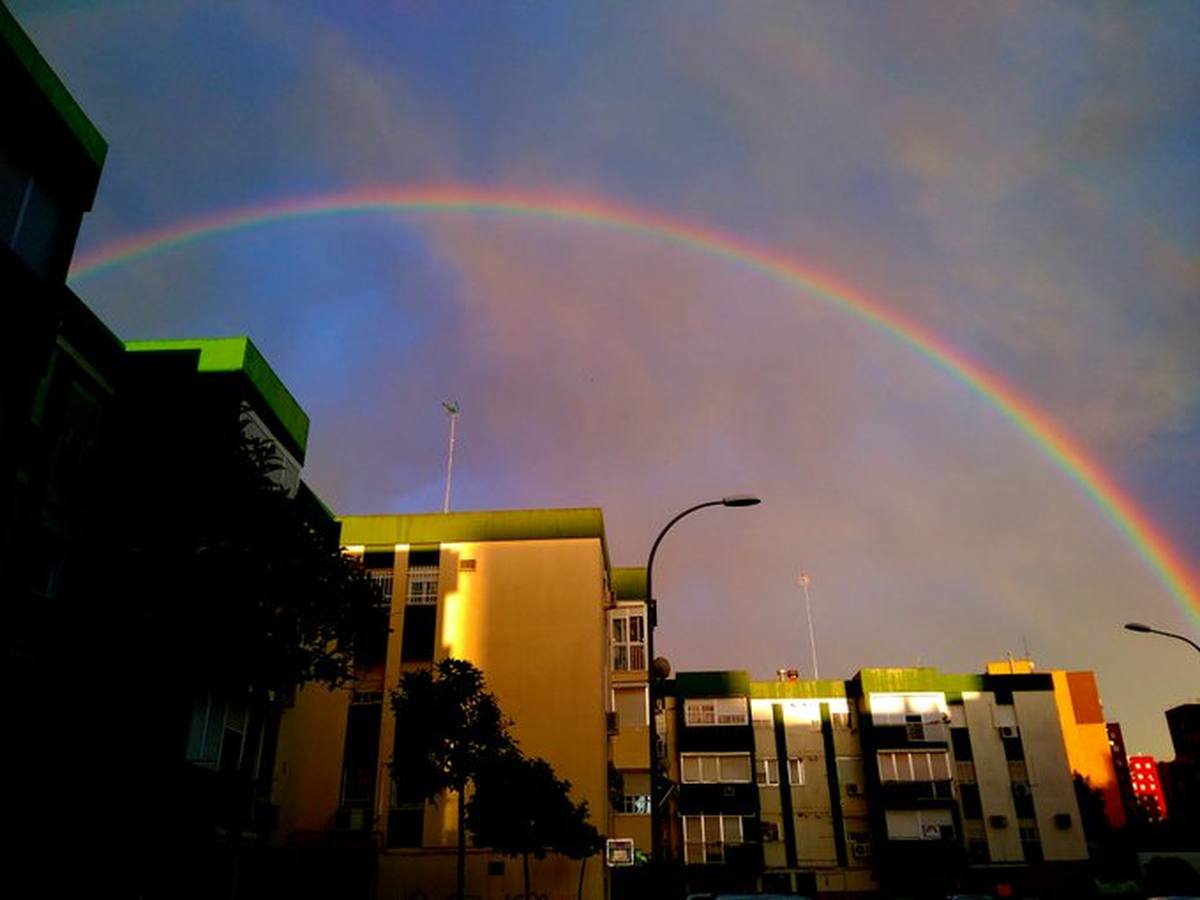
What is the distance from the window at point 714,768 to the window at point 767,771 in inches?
137

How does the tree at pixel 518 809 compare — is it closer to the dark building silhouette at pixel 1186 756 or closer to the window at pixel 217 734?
the window at pixel 217 734

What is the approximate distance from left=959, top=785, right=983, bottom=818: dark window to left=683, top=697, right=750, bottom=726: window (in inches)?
678

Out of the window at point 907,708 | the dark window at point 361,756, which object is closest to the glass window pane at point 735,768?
the window at point 907,708

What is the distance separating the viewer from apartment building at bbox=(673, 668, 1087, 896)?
62938mm

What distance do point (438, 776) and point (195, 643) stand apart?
50.9ft

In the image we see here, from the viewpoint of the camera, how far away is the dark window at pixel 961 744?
6719 cm

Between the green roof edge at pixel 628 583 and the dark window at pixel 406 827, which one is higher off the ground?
the green roof edge at pixel 628 583

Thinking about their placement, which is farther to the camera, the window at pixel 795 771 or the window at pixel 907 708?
the window at pixel 795 771

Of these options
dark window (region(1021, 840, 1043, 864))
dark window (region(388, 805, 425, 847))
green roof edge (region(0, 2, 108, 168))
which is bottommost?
dark window (region(1021, 840, 1043, 864))

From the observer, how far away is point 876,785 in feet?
214

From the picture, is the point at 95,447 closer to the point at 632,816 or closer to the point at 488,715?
the point at 488,715

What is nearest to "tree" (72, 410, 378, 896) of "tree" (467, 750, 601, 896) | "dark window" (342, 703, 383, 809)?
"tree" (467, 750, 601, 896)

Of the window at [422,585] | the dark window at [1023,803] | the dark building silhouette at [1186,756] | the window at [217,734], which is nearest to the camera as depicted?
the window at [217,734]

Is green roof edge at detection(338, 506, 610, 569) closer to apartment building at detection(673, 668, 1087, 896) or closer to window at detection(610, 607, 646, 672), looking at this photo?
window at detection(610, 607, 646, 672)
